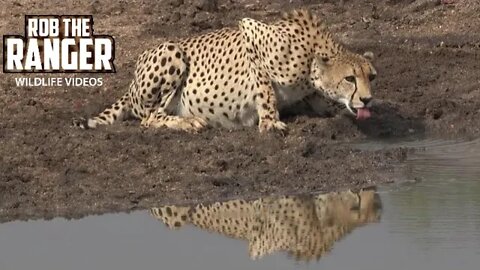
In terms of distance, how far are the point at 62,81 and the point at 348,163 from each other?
15.0 feet

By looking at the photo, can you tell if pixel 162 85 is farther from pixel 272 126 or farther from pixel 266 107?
pixel 272 126

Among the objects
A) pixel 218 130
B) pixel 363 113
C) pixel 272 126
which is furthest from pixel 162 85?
pixel 363 113

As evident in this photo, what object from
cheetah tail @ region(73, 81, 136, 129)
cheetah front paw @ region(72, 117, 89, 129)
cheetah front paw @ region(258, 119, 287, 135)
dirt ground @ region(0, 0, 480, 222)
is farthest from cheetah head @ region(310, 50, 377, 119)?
cheetah front paw @ region(72, 117, 89, 129)

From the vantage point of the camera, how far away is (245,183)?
10.3 metres

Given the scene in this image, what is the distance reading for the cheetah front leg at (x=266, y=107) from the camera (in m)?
12.2

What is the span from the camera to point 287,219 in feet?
30.6

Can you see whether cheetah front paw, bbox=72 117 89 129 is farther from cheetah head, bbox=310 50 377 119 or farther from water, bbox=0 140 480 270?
water, bbox=0 140 480 270

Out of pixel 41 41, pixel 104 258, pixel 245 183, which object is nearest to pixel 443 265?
pixel 104 258

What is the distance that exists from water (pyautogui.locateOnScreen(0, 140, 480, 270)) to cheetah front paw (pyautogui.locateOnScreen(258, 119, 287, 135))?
6.59 feet

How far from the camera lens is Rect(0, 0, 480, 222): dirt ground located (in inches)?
400

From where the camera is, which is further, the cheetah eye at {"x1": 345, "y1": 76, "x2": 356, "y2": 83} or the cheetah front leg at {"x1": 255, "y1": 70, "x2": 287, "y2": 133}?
the cheetah front leg at {"x1": 255, "y1": 70, "x2": 287, "y2": 133}

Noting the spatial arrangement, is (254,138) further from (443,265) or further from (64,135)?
(443,265)

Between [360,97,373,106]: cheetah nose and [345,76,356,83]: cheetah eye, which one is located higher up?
[345,76,356,83]: cheetah eye

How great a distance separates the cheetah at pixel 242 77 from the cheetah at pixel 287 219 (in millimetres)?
2345
